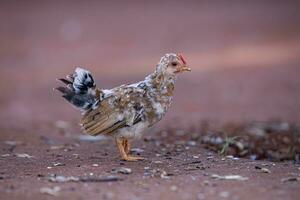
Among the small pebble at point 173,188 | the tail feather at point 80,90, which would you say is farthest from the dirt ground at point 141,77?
the tail feather at point 80,90

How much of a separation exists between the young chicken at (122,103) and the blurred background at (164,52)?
3567 millimetres

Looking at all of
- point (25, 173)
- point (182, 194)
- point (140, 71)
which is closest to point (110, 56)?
point (140, 71)

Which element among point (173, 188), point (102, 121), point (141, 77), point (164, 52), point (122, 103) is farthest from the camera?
point (164, 52)

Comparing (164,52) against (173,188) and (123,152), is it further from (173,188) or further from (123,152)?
(173,188)

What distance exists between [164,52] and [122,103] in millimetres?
10259

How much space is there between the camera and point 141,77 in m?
15.3

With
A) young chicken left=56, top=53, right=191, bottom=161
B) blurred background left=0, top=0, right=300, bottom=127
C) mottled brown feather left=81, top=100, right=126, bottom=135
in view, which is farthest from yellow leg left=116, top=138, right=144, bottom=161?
blurred background left=0, top=0, right=300, bottom=127

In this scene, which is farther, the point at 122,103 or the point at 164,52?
the point at 164,52

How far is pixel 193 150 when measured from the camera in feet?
28.0

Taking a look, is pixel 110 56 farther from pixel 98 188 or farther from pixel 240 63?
pixel 98 188

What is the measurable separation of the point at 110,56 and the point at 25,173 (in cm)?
1173

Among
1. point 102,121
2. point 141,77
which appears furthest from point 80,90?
point 141,77

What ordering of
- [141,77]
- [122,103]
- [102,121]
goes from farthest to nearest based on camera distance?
[141,77] → [122,103] → [102,121]

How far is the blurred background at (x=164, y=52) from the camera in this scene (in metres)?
13.6
